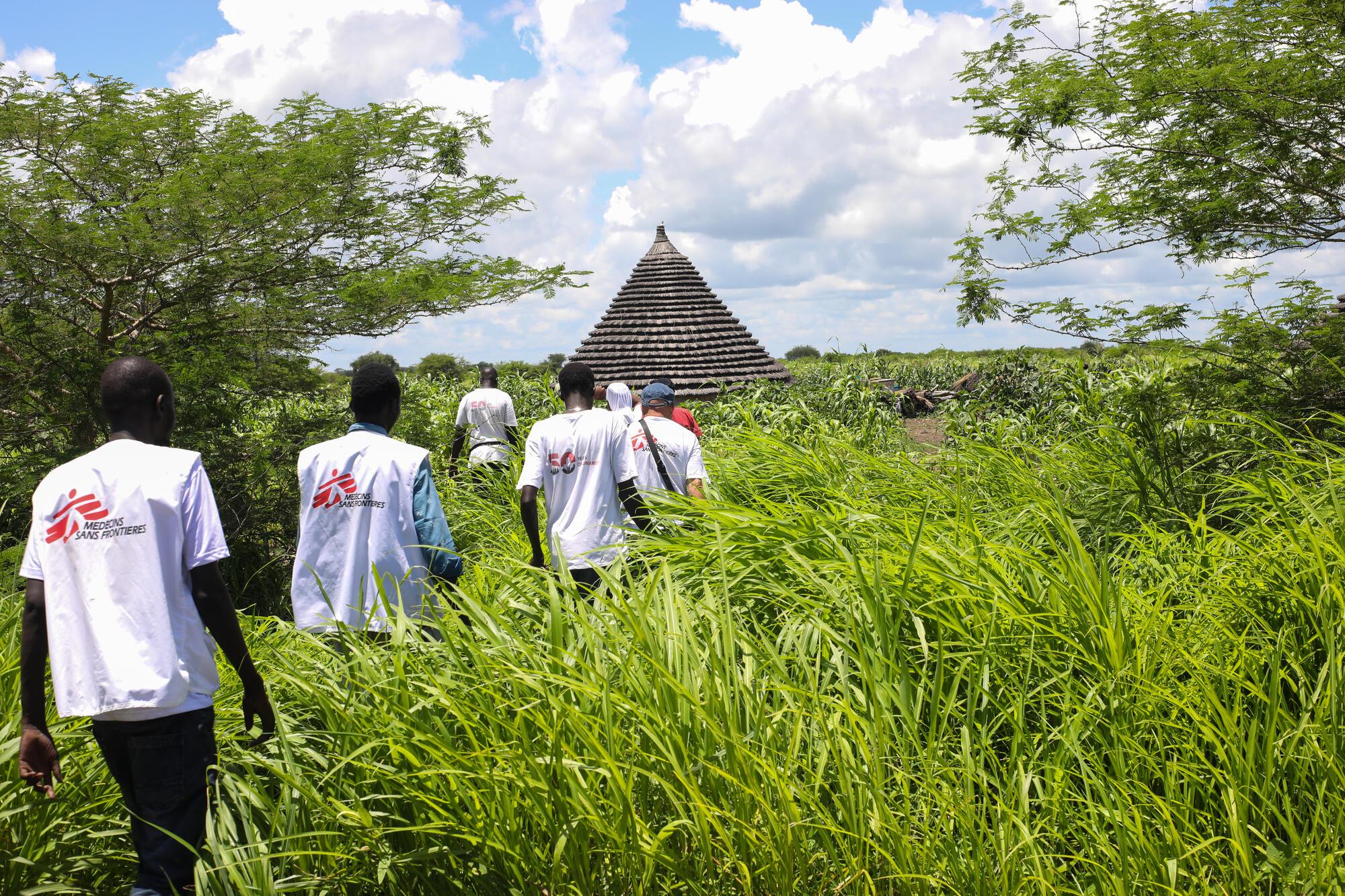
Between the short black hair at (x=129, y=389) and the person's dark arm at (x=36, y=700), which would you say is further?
the short black hair at (x=129, y=389)

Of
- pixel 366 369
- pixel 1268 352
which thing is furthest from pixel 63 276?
pixel 1268 352

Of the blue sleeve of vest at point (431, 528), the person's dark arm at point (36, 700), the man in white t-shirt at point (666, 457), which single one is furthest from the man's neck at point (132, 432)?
the man in white t-shirt at point (666, 457)

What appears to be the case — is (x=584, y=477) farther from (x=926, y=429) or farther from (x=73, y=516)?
(x=926, y=429)

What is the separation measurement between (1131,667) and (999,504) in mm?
2658

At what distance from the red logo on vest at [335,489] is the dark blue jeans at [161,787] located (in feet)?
3.37

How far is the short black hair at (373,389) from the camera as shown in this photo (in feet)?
Result: 12.3

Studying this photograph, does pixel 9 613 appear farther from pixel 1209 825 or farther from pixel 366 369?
pixel 1209 825

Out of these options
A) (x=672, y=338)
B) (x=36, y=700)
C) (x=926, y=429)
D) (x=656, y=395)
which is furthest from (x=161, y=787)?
(x=926, y=429)

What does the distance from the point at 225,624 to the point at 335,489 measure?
0.91 m

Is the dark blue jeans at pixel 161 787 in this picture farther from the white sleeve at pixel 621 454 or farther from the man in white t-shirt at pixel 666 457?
the man in white t-shirt at pixel 666 457

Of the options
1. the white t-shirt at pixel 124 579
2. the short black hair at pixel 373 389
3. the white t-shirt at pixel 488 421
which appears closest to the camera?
the white t-shirt at pixel 124 579

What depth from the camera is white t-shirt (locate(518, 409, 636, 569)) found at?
183 inches

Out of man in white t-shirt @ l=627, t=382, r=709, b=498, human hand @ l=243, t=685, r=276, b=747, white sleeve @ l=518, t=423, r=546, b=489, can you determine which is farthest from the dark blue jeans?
man in white t-shirt @ l=627, t=382, r=709, b=498

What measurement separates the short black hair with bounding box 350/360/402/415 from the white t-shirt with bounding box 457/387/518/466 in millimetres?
5199
